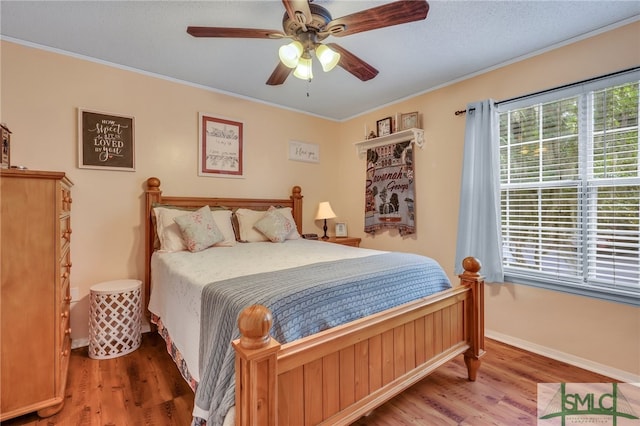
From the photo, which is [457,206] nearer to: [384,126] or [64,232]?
[384,126]

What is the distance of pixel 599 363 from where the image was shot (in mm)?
2062

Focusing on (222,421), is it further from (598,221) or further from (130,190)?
(598,221)

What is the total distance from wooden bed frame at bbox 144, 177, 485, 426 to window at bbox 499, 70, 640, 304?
873 mm

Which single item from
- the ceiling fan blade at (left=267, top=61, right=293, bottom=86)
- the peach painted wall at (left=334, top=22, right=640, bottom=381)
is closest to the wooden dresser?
the ceiling fan blade at (left=267, top=61, right=293, bottom=86)

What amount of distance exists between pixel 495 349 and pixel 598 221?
1.22m

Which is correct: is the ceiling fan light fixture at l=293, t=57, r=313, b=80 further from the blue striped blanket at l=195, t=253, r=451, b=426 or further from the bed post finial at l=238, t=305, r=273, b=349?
the bed post finial at l=238, t=305, r=273, b=349

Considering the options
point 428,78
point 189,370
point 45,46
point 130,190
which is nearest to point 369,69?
point 428,78

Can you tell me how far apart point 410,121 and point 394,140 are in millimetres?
265

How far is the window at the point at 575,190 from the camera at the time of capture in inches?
77.7

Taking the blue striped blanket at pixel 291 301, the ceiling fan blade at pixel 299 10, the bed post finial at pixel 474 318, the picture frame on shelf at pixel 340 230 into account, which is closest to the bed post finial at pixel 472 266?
the bed post finial at pixel 474 318

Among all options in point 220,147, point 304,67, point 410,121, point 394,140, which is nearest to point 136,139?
point 220,147

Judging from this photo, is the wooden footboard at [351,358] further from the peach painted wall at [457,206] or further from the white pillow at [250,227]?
the white pillow at [250,227]

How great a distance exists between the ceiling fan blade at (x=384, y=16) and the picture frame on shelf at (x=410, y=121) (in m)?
1.81

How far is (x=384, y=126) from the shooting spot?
136 inches
